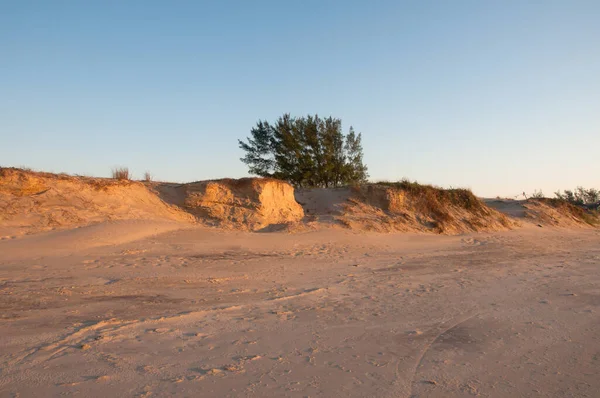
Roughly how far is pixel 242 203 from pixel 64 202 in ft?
17.9

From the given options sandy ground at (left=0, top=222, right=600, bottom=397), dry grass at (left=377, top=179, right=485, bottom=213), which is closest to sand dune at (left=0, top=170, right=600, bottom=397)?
sandy ground at (left=0, top=222, right=600, bottom=397)

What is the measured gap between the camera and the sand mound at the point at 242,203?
14734 millimetres

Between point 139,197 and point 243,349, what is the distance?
34.1ft

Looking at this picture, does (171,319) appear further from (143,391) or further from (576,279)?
(576,279)

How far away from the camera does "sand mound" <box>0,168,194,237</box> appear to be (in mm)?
10969

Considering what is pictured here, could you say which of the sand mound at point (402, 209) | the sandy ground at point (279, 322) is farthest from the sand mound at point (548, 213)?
the sandy ground at point (279, 322)

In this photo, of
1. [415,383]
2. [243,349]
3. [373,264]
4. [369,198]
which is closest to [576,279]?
[373,264]

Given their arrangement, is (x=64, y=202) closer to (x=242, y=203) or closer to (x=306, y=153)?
(x=242, y=203)

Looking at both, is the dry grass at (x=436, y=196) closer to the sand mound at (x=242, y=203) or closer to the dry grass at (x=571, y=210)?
the sand mound at (x=242, y=203)

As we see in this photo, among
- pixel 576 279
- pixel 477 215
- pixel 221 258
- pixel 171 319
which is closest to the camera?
pixel 171 319

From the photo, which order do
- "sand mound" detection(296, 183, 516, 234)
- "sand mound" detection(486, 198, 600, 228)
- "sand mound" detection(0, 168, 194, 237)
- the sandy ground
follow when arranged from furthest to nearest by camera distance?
"sand mound" detection(486, 198, 600, 228) → "sand mound" detection(296, 183, 516, 234) → "sand mound" detection(0, 168, 194, 237) → the sandy ground

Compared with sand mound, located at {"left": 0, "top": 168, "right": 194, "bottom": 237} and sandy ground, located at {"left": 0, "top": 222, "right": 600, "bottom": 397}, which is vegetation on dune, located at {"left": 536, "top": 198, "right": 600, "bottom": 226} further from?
sand mound, located at {"left": 0, "top": 168, "right": 194, "bottom": 237}

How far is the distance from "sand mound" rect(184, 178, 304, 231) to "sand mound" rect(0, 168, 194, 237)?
101 cm

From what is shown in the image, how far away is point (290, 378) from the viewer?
3.92 meters
